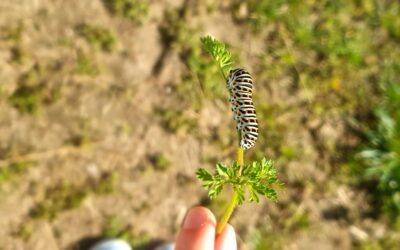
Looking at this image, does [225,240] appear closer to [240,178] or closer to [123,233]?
[240,178]

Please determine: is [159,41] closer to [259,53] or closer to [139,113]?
[139,113]

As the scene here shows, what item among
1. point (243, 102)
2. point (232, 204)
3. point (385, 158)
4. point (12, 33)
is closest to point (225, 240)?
point (232, 204)

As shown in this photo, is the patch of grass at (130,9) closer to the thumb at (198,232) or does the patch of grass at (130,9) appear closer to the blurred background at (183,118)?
the blurred background at (183,118)

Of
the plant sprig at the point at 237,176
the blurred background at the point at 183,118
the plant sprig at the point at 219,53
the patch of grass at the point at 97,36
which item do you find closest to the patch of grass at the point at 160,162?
the blurred background at the point at 183,118

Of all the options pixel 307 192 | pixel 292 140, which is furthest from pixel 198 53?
pixel 307 192

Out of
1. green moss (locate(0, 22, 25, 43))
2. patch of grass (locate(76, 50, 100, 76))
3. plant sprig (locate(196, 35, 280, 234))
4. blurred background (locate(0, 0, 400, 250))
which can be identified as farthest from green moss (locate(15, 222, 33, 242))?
plant sprig (locate(196, 35, 280, 234))

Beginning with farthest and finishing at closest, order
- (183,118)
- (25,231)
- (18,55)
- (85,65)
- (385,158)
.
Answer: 1. (385,158)
2. (183,118)
3. (85,65)
4. (18,55)
5. (25,231)

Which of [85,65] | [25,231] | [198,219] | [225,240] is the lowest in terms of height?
[225,240]
